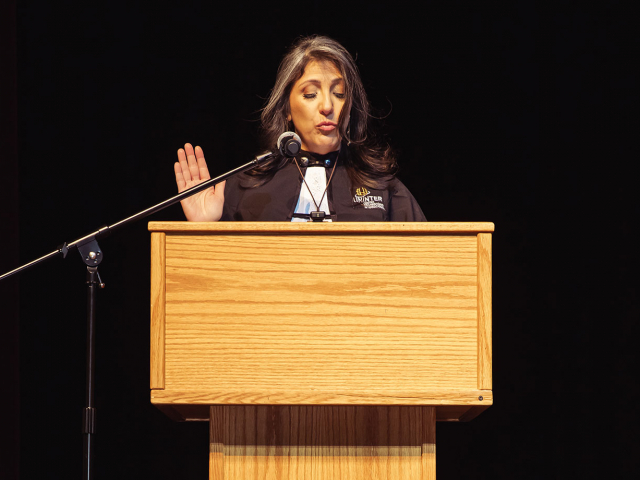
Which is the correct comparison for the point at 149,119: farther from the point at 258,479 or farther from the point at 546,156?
the point at 258,479

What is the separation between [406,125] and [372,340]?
5.22ft

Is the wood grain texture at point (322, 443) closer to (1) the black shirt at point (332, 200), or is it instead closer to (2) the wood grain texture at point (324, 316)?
(2) the wood grain texture at point (324, 316)

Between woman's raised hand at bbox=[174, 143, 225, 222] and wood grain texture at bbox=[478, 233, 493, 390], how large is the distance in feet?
2.60

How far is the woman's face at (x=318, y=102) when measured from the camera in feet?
6.68

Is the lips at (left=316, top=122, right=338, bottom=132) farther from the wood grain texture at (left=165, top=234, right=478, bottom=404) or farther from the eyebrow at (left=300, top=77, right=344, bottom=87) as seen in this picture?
the wood grain texture at (left=165, top=234, right=478, bottom=404)

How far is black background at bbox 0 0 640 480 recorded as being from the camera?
257cm

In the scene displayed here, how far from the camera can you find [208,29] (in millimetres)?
2719

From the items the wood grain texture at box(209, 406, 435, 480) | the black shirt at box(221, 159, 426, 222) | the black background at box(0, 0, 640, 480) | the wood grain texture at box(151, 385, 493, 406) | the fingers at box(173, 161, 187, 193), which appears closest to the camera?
the wood grain texture at box(151, 385, 493, 406)

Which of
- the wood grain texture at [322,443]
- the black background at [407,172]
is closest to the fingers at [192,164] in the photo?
the wood grain texture at [322,443]

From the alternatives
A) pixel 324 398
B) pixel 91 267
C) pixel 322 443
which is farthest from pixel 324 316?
pixel 91 267

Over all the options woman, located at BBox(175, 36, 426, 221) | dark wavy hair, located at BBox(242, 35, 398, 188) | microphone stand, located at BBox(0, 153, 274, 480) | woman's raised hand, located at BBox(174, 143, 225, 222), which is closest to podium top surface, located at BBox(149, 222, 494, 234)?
microphone stand, located at BBox(0, 153, 274, 480)

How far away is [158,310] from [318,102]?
935 mm

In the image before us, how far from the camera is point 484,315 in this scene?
1273 millimetres

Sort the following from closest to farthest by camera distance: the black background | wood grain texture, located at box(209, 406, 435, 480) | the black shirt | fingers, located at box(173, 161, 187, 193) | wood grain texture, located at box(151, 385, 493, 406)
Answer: wood grain texture, located at box(151, 385, 493, 406)
wood grain texture, located at box(209, 406, 435, 480)
fingers, located at box(173, 161, 187, 193)
the black shirt
the black background
